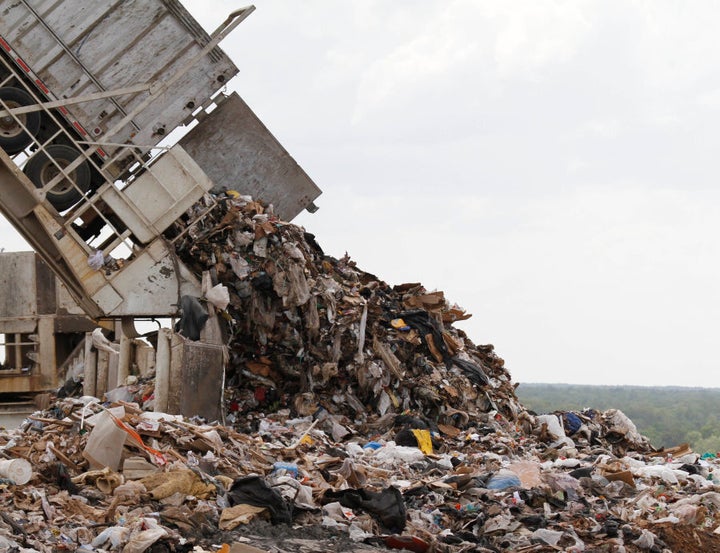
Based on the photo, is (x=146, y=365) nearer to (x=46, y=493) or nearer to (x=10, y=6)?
(x=10, y=6)

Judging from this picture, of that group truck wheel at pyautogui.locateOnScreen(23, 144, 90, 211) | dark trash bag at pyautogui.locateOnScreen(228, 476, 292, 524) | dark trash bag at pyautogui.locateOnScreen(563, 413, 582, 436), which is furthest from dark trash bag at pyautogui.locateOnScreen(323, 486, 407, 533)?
dark trash bag at pyautogui.locateOnScreen(563, 413, 582, 436)

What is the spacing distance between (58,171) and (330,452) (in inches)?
147

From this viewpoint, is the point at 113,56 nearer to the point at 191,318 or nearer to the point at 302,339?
the point at 191,318

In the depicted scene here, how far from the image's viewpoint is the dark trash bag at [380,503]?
6.30 metres

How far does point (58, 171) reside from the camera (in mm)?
9773

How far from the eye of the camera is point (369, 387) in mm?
10375

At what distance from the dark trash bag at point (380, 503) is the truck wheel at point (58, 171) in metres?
4.44

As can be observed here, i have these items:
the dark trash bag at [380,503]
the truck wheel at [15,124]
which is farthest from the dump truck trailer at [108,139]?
the dark trash bag at [380,503]

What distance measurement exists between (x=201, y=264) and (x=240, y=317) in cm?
63

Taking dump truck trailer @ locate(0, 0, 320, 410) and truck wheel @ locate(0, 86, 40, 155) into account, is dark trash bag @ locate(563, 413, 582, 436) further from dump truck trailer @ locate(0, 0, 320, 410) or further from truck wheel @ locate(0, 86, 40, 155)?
truck wheel @ locate(0, 86, 40, 155)

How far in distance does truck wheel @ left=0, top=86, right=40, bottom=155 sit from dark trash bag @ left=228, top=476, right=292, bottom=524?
4.72 meters

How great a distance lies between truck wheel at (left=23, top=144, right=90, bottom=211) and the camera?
970cm

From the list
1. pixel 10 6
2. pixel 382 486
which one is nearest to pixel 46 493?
pixel 382 486

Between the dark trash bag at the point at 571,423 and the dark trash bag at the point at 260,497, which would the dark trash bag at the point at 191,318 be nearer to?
the dark trash bag at the point at 260,497
